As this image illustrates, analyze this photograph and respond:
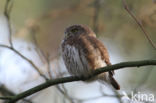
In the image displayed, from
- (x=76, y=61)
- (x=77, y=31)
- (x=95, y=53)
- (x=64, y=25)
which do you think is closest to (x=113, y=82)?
(x=95, y=53)

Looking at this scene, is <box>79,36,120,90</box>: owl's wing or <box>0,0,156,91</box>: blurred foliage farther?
<box>0,0,156,91</box>: blurred foliage

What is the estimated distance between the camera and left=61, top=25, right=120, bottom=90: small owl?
4.97 meters

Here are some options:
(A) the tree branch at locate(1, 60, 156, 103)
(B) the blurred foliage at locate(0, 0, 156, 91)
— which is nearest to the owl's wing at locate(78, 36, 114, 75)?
(A) the tree branch at locate(1, 60, 156, 103)

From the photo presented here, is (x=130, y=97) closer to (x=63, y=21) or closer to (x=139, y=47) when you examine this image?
(x=139, y=47)

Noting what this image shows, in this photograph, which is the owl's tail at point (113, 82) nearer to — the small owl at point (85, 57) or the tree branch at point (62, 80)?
the small owl at point (85, 57)

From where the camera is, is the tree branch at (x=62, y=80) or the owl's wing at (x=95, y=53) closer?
the tree branch at (x=62, y=80)

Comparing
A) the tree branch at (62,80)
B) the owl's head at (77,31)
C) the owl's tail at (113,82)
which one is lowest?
the owl's tail at (113,82)

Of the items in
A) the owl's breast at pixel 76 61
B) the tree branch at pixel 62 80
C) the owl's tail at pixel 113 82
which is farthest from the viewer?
the owl's tail at pixel 113 82

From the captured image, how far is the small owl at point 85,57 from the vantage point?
196 inches

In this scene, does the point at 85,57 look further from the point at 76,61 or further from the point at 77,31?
the point at 77,31

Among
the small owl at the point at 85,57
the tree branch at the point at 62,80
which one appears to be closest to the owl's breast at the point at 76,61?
the small owl at the point at 85,57

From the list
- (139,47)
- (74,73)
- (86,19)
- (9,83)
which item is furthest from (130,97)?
(86,19)

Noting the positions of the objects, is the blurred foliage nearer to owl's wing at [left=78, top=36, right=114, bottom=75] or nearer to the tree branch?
owl's wing at [left=78, top=36, right=114, bottom=75]

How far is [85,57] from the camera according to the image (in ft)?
16.3
